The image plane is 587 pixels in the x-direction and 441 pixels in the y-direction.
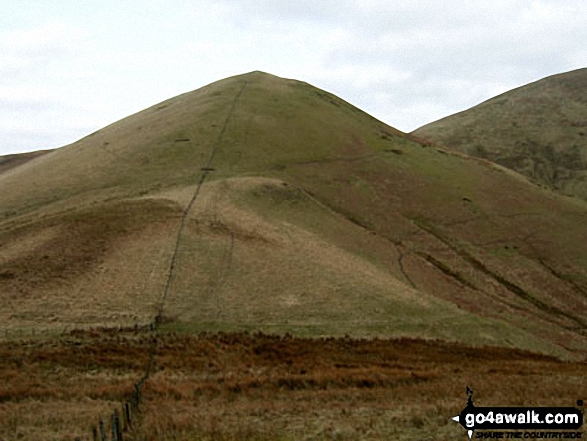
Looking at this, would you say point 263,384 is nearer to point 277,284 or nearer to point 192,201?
point 277,284

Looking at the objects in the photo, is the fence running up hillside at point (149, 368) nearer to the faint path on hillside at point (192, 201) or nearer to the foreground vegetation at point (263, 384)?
the faint path on hillside at point (192, 201)

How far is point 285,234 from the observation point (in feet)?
141

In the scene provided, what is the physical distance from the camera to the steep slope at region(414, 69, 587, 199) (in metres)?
122

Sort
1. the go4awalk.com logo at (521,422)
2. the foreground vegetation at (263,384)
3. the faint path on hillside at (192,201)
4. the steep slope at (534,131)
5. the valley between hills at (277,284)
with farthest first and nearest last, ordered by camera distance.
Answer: the steep slope at (534,131), the faint path on hillside at (192,201), the valley between hills at (277,284), the foreground vegetation at (263,384), the go4awalk.com logo at (521,422)

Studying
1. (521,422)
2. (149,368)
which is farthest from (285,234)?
(521,422)

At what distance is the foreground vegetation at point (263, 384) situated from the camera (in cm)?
1441

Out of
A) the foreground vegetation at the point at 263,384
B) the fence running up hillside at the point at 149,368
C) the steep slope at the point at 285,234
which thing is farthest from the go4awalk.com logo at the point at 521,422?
the steep slope at the point at 285,234

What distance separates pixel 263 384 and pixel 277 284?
1420cm

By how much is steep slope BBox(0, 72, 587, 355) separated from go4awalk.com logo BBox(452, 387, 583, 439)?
16111 millimetres

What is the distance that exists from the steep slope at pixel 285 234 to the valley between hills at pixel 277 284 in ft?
0.68

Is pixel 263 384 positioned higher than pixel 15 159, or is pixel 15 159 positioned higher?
pixel 15 159

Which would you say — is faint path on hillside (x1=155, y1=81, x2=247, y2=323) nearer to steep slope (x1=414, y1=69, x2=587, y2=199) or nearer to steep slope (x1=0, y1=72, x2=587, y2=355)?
steep slope (x1=0, y1=72, x2=587, y2=355)

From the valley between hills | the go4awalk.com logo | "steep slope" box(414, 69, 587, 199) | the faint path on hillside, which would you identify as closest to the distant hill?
the valley between hills

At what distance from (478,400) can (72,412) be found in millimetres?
10907
